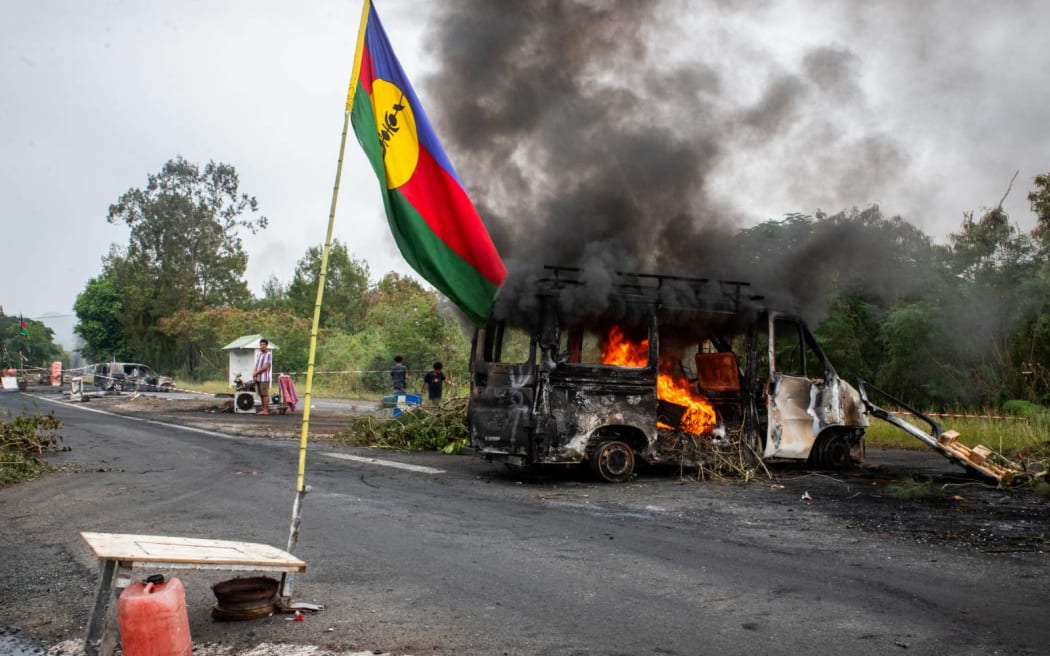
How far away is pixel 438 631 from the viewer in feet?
14.5

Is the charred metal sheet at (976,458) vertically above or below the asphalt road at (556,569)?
above

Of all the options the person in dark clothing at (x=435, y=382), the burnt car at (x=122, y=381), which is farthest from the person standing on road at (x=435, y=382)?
the burnt car at (x=122, y=381)

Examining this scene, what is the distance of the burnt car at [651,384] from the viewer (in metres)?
9.38

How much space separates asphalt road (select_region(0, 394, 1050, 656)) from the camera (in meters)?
4.38

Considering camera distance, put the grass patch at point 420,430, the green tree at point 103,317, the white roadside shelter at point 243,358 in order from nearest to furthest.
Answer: the grass patch at point 420,430 → the white roadside shelter at point 243,358 → the green tree at point 103,317

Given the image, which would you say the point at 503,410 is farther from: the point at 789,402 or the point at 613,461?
the point at 789,402

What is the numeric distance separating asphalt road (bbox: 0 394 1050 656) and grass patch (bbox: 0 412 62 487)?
0.46 m

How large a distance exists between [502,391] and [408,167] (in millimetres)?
4432

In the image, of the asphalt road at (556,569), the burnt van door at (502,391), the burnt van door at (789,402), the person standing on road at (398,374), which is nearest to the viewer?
the asphalt road at (556,569)

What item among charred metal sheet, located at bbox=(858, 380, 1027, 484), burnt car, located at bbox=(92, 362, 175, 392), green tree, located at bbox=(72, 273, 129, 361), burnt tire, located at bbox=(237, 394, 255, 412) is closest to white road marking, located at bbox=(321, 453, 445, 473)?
charred metal sheet, located at bbox=(858, 380, 1027, 484)

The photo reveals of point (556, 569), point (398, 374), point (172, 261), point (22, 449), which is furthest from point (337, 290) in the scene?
point (556, 569)

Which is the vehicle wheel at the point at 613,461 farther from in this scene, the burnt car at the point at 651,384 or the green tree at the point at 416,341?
the green tree at the point at 416,341

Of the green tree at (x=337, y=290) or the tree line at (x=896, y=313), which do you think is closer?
the tree line at (x=896, y=313)

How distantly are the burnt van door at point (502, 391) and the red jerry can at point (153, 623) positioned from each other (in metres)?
5.68
